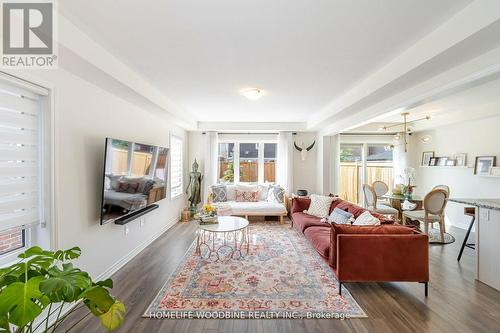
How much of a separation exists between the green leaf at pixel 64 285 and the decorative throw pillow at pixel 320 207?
399 centimetres

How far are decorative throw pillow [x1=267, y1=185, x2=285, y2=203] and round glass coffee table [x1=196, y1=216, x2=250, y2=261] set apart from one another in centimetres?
172

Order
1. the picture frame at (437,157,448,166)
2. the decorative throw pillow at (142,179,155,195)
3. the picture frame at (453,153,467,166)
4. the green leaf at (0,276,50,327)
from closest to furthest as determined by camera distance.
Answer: the green leaf at (0,276,50,327), the decorative throw pillow at (142,179,155,195), the picture frame at (453,153,467,166), the picture frame at (437,157,448,166)

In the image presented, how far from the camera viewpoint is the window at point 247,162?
645 cm

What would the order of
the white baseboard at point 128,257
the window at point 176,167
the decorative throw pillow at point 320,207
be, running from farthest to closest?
the window at point 176,167 → the decorative throw pillow at point 320,207 → the white baseboard at point 128,257

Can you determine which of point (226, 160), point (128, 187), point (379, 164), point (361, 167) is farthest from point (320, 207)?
point (128, 187)

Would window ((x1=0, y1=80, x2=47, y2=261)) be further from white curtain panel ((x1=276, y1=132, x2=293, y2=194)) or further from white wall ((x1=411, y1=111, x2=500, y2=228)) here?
white wall ((x1=411, y1=111, x2=500, y2=228))

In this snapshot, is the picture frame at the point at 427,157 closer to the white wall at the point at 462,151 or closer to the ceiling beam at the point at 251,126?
the white wall at the point at 462,151

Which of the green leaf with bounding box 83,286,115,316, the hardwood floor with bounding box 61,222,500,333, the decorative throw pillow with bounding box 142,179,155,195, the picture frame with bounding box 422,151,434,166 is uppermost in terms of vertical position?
the picture frame with bounding box 422,151,434,166

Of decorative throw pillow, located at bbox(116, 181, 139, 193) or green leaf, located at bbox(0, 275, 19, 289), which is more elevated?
decorative throw pillow, located at bbox(116, 181, 139, 193)

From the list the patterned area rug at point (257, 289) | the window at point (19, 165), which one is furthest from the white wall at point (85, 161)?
the patterned area rug at point (257, 289)

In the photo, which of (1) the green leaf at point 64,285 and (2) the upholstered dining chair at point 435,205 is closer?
(1) the green leaf at point 64,285

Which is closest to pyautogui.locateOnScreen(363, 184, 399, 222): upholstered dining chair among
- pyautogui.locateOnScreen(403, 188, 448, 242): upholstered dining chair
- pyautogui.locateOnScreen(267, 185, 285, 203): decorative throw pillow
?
pyautogui.locateOnScreen(403, 188, 448, 242): upholstered dining chair

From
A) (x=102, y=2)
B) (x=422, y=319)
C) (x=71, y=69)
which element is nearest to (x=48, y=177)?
(x=71, y=69)

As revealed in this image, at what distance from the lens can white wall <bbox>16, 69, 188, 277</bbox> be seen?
7.05 ft
